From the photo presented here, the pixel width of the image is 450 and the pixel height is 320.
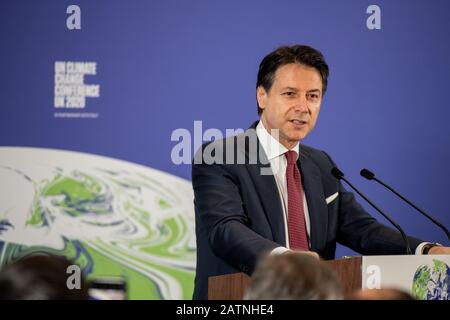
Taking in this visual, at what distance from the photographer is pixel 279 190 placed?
3.51 meters

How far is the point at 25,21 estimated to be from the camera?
4.48m

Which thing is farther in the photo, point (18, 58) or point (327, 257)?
point (18, 58)

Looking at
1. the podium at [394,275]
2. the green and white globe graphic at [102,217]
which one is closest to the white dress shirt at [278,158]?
the podium at [394,275]

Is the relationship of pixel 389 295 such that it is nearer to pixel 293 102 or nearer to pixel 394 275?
pixel 394 275

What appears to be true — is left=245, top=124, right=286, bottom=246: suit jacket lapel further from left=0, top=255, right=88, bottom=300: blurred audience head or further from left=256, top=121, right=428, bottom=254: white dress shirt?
left=0, top=255, right=88, bottom=300: blurred audience head

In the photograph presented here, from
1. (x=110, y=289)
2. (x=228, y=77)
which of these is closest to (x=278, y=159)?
(x=228, y=77)

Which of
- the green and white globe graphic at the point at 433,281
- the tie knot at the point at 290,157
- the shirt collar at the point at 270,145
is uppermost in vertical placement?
the shirt collar at the point at 270,145

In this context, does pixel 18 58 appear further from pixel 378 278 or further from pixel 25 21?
pixel 378 278

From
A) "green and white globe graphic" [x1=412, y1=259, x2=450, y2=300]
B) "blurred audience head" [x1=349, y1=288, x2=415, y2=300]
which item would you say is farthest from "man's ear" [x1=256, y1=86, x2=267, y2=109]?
"blurred audience head" [x1=349, y1=288, x2=415, y2=300]

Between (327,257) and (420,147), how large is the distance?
1.39 metres

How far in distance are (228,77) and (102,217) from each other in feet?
3.43

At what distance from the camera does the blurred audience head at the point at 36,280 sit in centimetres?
122

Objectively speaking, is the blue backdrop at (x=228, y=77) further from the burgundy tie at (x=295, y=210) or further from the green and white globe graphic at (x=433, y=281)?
the green and white globe graphic at (x=433, y=281)
